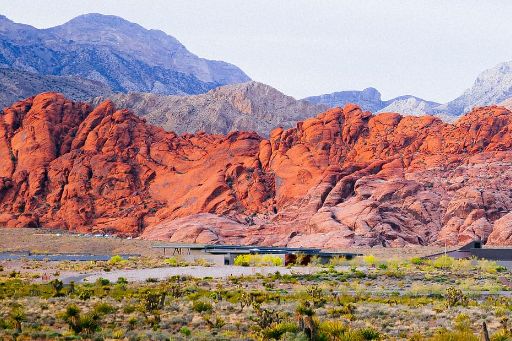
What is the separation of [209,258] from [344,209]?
27450 millimetres

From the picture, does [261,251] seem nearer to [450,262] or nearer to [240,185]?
[450,262]

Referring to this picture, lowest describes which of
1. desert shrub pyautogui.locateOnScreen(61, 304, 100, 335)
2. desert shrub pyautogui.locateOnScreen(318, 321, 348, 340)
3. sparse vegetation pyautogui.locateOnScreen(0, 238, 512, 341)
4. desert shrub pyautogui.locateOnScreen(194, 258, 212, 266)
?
desert shrub pyautogui.locateOnScreen(194, 258, 212, 266)

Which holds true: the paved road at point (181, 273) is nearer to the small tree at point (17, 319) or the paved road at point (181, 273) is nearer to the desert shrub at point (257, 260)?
the desert shrub at point (257, 260)

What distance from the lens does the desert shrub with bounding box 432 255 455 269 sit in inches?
2918

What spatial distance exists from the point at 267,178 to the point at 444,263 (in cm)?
5147

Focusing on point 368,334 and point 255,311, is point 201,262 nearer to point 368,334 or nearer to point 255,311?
point 255,311

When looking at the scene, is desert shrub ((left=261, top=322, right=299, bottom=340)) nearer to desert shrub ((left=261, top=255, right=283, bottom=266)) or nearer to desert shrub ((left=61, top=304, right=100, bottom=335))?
desert shrub ((left=61, top=304, right=100, bottom=335))

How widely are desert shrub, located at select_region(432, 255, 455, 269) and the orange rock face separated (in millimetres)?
17999

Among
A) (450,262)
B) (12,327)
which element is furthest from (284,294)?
(450,262)

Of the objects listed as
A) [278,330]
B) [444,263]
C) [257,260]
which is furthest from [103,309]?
[444,263]

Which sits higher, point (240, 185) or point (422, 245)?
point (240, 185)

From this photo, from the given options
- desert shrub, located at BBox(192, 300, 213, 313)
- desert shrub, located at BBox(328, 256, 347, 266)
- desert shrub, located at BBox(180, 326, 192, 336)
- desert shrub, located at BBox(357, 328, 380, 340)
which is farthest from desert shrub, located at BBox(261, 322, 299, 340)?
desert shrub, located at BBox(328, 256, 347, 266)

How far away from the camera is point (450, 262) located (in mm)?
75875

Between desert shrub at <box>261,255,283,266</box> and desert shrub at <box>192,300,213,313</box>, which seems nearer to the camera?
desert shrub at <box>192,300,213,313</box>
